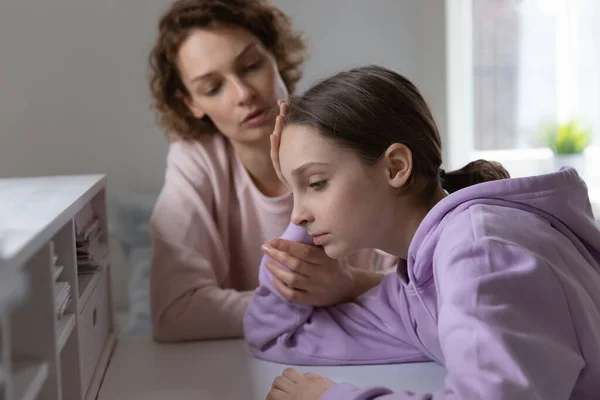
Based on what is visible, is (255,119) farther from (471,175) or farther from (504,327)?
(504,327)

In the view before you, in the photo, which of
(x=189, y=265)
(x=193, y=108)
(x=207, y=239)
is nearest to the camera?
(x=189, y=265)

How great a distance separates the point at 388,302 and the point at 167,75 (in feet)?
2.55

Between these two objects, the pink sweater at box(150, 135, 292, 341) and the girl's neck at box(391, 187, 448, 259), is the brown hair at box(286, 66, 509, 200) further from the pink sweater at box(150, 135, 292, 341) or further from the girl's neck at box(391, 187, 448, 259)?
the pink sweater at box(150, 135, 292, 341)

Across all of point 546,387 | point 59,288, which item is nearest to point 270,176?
point 59,288

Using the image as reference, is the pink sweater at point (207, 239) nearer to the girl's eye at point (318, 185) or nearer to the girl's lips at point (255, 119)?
the girl's lips at point (255, 119)

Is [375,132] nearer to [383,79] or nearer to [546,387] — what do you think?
[383,79]

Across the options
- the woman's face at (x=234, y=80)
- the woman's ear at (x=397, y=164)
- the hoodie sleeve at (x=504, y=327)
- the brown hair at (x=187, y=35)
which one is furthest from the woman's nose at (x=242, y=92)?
the hoodie sleeve at (x=504, y=327)

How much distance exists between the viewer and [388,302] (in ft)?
4.41

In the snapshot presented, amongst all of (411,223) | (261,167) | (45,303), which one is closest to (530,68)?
(261,167)

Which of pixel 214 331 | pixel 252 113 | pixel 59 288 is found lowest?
pixel 214 331

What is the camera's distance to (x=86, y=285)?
1.31 meters

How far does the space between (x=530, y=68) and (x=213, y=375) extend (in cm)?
214

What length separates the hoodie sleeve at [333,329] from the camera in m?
1.31

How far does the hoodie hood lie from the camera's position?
1026mm
